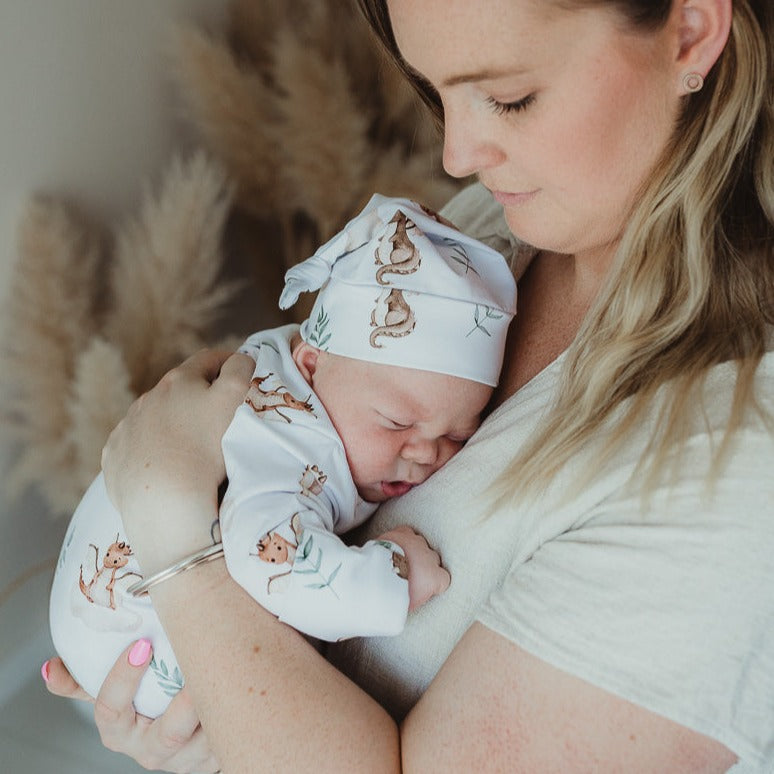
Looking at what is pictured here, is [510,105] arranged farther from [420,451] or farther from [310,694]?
[310,694]

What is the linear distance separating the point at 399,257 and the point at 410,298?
0.19 feet

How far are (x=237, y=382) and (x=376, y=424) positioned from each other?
211mm

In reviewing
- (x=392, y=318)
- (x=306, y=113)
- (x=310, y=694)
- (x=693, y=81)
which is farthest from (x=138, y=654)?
(x=306, y=113)

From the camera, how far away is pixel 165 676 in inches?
50.1

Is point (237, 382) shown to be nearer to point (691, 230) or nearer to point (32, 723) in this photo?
point (691, 230)

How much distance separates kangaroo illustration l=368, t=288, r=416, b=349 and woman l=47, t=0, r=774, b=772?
0.53ft

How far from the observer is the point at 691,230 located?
1.10 metres

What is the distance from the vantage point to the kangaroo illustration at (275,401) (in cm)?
125

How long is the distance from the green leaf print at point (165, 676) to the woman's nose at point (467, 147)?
2.38 feet

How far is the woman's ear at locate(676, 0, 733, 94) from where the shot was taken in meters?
1.03

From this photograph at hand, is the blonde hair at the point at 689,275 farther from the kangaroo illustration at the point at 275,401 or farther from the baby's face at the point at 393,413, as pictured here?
the kangaroo illustration at the point at 275,401

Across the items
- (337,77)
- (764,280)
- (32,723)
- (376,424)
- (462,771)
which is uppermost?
(337,77)

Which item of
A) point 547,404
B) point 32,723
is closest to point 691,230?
point 547,404

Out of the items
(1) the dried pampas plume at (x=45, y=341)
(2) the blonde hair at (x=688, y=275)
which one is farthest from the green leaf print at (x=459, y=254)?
(1) the dried pampas plume at (x=45, y=341)
